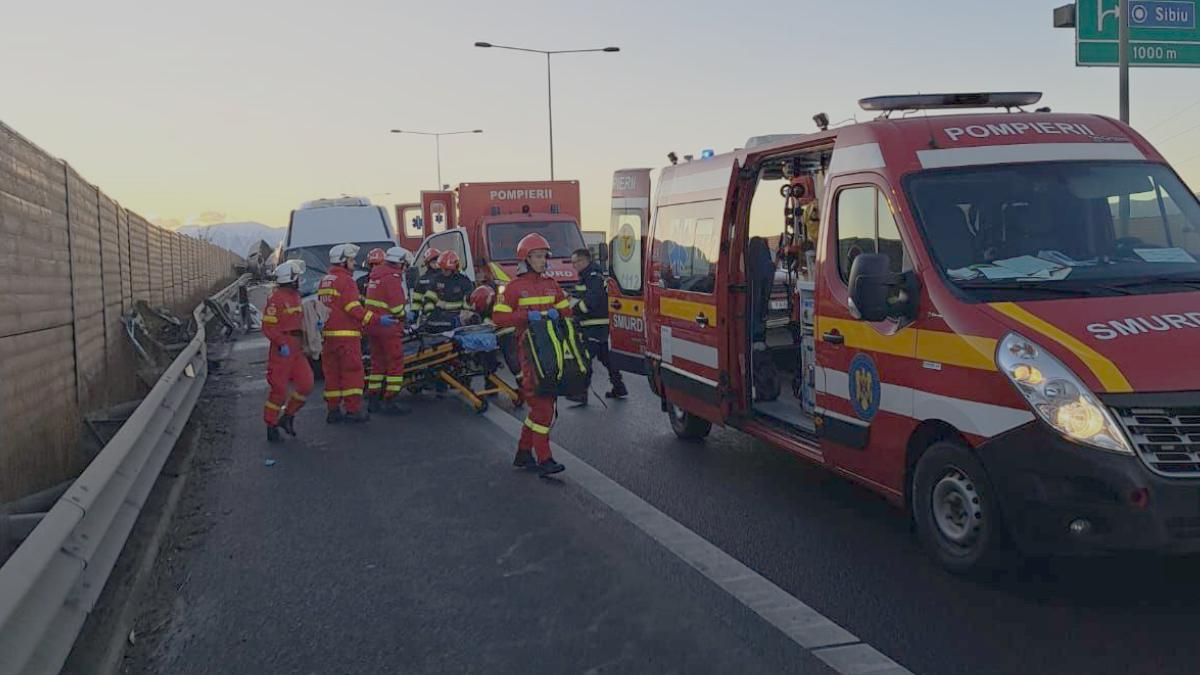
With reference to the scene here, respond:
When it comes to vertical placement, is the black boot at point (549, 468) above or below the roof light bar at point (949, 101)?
below

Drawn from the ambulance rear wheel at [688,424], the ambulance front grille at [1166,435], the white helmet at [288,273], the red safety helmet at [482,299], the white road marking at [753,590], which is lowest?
the white road marking at [753,590]

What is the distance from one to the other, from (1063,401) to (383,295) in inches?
301

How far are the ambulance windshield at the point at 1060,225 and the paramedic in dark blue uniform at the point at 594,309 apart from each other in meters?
6.02

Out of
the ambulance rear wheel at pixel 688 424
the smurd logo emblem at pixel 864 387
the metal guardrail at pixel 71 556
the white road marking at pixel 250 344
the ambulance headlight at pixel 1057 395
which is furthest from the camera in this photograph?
the white road marking at pixel 250 344

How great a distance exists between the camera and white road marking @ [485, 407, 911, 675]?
13.2ft

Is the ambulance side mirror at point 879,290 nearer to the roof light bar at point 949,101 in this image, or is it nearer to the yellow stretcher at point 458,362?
the roof light bar at point 949,101

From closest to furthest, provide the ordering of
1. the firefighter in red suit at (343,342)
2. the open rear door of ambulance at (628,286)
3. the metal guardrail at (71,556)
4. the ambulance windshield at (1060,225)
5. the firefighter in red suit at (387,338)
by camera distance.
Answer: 1. the metal guardrail at (71,556)
2. the ambulance windshield at (1060,225)
3. the open rear door of ambulance at (628,286)
4. the firefighter in red suit at (343,342)
5. the firefighter in red suit at (387,338)

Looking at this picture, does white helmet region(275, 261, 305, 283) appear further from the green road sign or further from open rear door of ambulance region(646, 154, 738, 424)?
the green road sign

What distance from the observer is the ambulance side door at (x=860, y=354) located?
17.2 ft

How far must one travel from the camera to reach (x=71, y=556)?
400 cm

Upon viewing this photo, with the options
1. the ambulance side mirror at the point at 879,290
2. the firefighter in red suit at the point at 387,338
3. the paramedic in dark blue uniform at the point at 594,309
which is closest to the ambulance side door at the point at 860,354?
the ambulance side mirror at the point at 879,290

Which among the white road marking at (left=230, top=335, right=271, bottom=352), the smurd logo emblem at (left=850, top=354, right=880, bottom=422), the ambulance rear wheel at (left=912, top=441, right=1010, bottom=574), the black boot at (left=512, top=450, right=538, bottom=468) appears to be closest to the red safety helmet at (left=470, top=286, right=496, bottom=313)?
the black boot at (left=512, top=450, right=538, bottom=468)

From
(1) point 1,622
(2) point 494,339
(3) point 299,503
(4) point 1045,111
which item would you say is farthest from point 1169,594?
(2) point 494,339

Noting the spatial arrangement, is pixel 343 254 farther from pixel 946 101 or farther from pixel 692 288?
pixel 946 101
